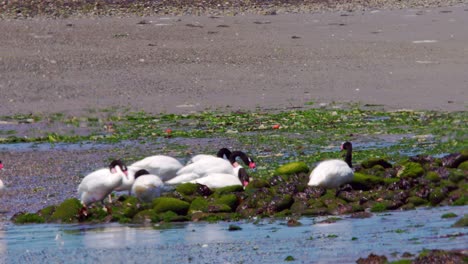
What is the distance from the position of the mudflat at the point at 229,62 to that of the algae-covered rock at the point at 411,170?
22.4 ft

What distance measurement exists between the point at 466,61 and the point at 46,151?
10.8 metres

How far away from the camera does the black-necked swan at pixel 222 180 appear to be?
1445 cm

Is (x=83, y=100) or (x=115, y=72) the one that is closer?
(x=83, y=100)

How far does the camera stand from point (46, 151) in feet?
62.8

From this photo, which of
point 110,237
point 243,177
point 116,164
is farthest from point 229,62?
point 110,237

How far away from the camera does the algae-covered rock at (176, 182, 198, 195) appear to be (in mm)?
14141

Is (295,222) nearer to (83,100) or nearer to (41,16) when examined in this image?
(83,100)

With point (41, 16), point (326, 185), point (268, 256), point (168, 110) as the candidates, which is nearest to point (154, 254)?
point (268, 256)

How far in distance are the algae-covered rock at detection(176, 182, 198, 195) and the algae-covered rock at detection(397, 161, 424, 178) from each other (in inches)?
101

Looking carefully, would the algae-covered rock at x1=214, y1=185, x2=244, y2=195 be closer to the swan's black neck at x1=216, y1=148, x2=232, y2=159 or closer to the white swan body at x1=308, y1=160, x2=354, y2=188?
the white swan body at x1=308, y1=160, x2=354, y2=188

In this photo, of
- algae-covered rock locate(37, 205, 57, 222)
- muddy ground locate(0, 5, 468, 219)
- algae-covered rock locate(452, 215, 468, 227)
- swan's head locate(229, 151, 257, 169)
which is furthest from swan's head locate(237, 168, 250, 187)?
algae-covered rock locate(452, 215, 468, 227)

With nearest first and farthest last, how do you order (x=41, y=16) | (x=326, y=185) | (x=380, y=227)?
1. (x=380, y=227)
2. (x=326, y=185)
3. (x=41, y=16)

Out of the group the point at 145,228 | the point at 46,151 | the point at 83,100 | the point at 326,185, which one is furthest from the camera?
the point at 83,100

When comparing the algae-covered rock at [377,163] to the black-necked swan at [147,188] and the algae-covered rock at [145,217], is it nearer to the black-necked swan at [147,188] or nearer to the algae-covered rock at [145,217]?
the black-necked swan at [147,188]
